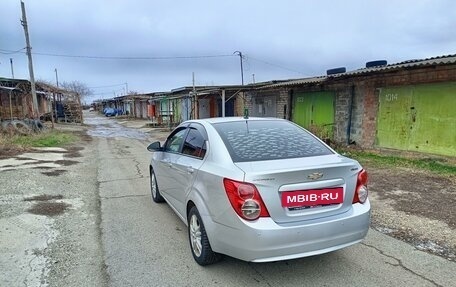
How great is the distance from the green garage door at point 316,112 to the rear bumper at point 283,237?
31.4 feet

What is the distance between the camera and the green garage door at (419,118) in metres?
8.35

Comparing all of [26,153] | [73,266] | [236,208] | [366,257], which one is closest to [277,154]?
[236,208]

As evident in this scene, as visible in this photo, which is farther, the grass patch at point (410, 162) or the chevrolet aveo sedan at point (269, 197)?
the grass patch at point (410, 162)

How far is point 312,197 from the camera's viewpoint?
9.41 ft

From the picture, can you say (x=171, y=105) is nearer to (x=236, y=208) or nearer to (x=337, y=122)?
(x=337, y=122)

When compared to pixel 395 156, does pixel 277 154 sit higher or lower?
higher

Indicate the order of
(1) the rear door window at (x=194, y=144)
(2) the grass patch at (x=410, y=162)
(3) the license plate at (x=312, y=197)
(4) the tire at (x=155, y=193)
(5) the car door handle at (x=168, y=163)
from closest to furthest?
(3) the license plate at (x=312, y=197) → (1) the rear door window at (x=194, y=144) → (5) the car door handle at (x=168, y=163) → (4) the tire at (x=155, y=193) → (2) the grass patch at (x=410, y=162)

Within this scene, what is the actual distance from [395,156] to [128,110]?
159ft

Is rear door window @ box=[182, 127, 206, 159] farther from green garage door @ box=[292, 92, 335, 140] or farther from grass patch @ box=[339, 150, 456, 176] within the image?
green garage door @ box=[292, 92, 335, 140]

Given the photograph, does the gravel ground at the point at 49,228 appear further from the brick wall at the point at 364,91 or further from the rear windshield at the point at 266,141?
the brick wall at the point at 364,91

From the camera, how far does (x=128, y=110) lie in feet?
174

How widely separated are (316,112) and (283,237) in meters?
11.1

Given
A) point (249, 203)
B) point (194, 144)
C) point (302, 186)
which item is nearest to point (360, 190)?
point (302, 186)

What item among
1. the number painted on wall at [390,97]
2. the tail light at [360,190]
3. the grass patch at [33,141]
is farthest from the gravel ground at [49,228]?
the number painted on wall at [390,97]
